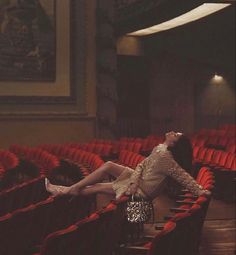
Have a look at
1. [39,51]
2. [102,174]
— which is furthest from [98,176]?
[39,51]

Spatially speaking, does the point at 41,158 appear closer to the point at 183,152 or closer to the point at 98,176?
the point at 98,176

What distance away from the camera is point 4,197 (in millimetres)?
1525

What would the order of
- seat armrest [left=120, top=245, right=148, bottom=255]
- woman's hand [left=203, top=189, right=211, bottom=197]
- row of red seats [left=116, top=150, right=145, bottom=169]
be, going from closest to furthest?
seat armrest [left=120, top=245, right=148, bottom=255]
woman's hand [left=203, top=189, right=211, bottom=197]
row of red seats [left=116, top=150, right=145, bottom=169]

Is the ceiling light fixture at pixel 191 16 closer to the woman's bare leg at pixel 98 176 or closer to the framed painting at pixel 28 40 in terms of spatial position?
the framed painting at pixel 28 40

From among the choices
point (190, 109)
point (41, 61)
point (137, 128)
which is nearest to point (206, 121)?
point (190, 109)

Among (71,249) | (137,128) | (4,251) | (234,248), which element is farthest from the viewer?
(137,128)

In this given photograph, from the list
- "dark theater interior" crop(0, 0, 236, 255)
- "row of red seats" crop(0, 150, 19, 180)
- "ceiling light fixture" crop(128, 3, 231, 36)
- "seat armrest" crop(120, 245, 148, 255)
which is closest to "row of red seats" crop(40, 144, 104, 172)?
"dark theater interior" crop(0, 0, 236, 255)

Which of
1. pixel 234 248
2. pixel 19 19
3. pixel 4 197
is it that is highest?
pixel 19 19

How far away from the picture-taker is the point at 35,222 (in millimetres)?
1215

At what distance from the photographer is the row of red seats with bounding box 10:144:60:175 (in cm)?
233

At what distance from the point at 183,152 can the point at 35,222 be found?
1.49 feet

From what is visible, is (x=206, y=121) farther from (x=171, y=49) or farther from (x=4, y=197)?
(x=4, y=197)

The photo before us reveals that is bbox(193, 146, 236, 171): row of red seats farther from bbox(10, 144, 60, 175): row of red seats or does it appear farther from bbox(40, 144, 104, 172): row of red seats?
bbox(10, 144, 60, 175): row of red seats

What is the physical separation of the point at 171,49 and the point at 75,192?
3.60 meters
